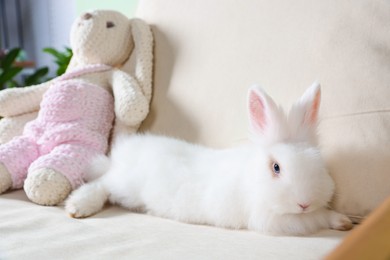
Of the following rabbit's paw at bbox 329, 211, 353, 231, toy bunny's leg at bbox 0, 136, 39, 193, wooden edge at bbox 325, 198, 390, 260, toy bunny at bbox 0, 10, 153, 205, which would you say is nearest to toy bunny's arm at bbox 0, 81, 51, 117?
toy bunny at bbox 0, 10, 153, 205

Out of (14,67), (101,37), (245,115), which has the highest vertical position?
(101,37)

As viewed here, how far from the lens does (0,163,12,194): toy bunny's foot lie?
1090mm

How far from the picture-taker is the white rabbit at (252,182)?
2.58ft

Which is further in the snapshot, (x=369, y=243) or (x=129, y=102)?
(x=129, y=102)

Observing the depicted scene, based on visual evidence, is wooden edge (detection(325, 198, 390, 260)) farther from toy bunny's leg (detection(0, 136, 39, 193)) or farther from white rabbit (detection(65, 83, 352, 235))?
toy bunny's leg (detection(0, 136, 39, 193))

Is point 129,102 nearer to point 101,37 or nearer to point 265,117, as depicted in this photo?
point 101,37

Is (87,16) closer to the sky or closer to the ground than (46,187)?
closer to the sky

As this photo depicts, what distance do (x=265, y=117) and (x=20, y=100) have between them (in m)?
0.76

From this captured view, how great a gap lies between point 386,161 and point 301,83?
0.23 meters

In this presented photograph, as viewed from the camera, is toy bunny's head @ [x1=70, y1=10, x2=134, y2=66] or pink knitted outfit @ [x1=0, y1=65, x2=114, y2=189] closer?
pink knitted outfit @ [x1=0, y1=65, x2=114, y2=189]

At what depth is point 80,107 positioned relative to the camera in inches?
46.9

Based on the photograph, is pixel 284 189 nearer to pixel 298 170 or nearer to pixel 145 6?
pixel 298 170

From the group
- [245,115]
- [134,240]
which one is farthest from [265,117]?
[134,240]

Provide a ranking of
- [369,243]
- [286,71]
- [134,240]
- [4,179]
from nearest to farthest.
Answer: [369,243], [134,240], [286,71], [4,179]
